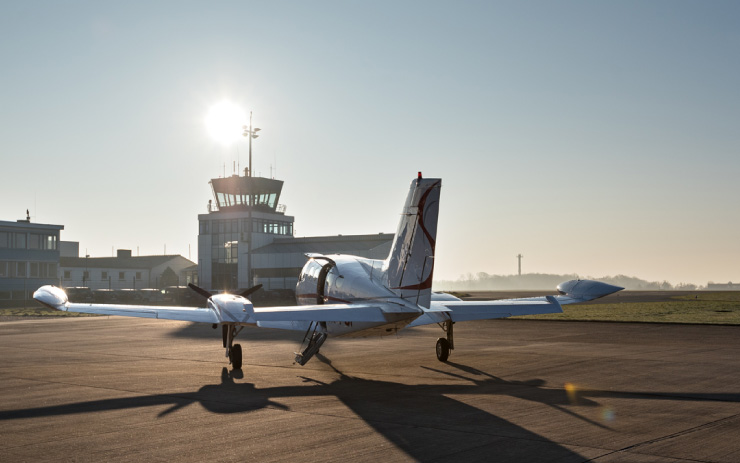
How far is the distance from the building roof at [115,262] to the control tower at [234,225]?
109 ft

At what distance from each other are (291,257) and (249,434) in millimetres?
81784

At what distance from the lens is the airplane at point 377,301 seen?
1658cm

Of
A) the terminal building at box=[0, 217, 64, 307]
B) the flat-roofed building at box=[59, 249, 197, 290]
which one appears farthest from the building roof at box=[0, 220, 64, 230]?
the flat-roofed building at box=[59, 249, 197, 290]

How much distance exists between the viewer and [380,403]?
14.3 metres

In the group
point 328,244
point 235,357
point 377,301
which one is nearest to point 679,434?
point 377,301

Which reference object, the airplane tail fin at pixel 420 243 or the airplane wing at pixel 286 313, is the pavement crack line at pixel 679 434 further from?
the airplane tail fin at pixel 420 243

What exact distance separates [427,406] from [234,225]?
87239mm

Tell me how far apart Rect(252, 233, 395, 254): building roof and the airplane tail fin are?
71.4 metres

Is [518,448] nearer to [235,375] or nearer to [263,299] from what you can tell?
[235,375]

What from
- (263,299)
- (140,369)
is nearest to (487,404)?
(140,369)

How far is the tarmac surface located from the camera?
10203mm

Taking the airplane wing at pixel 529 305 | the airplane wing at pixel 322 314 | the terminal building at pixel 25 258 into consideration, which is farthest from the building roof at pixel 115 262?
the airplane wing at pixel 322 314

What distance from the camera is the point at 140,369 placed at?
805 inches

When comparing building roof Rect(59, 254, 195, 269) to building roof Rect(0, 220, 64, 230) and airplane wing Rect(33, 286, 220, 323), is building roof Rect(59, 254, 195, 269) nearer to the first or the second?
building roof Rect(0, 220, 64, 230)
